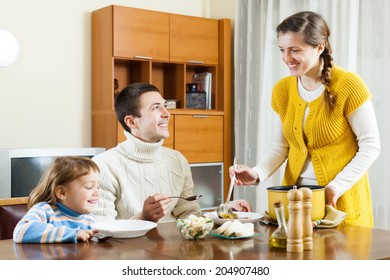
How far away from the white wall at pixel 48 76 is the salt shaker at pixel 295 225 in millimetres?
2968

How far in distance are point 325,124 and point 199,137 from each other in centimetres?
252

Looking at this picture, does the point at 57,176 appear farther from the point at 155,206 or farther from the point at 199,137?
the point at 199,137

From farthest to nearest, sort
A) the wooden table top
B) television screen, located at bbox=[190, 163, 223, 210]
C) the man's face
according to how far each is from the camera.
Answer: television screen, located at bbox=[190, 163, 223, 210] → the man's face → the wooden table top

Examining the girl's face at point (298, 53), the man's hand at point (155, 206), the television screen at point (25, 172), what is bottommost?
the television screen at point (25, 172)

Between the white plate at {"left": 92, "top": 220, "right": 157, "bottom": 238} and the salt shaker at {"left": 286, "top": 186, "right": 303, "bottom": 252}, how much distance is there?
1.47 feet

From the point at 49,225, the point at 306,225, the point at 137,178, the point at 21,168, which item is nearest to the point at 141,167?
the point at 137,178

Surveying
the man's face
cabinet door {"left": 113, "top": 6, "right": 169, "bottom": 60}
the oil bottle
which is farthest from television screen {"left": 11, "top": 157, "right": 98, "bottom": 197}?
the oil bottle

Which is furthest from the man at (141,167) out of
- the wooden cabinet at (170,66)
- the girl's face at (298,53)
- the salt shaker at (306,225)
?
the wooden cabinet at (170,66)

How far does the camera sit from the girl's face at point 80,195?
189 centimetres

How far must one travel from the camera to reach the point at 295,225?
158 centimetres

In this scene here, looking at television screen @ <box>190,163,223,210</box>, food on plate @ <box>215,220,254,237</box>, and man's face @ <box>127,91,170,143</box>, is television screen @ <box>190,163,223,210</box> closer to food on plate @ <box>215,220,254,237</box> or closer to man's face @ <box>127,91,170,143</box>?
man's face @ <box>127,91,170,143</box>

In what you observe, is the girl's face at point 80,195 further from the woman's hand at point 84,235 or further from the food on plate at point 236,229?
the food on plate at point 236,229

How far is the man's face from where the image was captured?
2.42 metres

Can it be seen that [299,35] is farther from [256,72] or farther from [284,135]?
[256,72]
